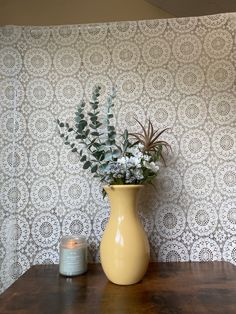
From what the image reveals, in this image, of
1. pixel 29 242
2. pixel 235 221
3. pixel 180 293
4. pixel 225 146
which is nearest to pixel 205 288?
pixel 180 293

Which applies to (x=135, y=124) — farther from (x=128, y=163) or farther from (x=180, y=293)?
(x=180, y=293)

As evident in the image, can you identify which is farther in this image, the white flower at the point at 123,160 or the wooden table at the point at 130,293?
the white flower at the point at 123,160

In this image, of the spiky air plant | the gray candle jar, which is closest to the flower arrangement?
the spiky air plant

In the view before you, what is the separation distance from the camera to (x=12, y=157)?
1.16 m

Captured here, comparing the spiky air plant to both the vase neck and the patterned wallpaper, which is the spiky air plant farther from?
the vase neck

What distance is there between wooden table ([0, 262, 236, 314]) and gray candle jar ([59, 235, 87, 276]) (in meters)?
0.02

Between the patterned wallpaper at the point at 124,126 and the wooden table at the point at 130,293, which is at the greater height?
the patterned wallpaper at the point at 124,126

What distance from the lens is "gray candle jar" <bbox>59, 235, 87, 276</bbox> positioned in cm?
95

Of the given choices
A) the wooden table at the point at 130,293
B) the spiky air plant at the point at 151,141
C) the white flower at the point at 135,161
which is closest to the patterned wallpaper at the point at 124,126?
the spiky air plant at the point at 151,141

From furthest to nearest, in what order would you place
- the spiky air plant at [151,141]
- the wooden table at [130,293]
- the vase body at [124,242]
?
the spiky air plant at [151,141] < the vase body at [124,242] < the wooden table at [130,293]

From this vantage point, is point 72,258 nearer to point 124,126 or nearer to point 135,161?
point 135,161

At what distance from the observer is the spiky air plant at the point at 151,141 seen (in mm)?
1037

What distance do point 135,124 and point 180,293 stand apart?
2.12 ft

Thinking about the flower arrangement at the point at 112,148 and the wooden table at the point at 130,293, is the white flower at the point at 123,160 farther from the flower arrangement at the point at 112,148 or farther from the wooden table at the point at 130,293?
the wooden table at the point at 130,293
